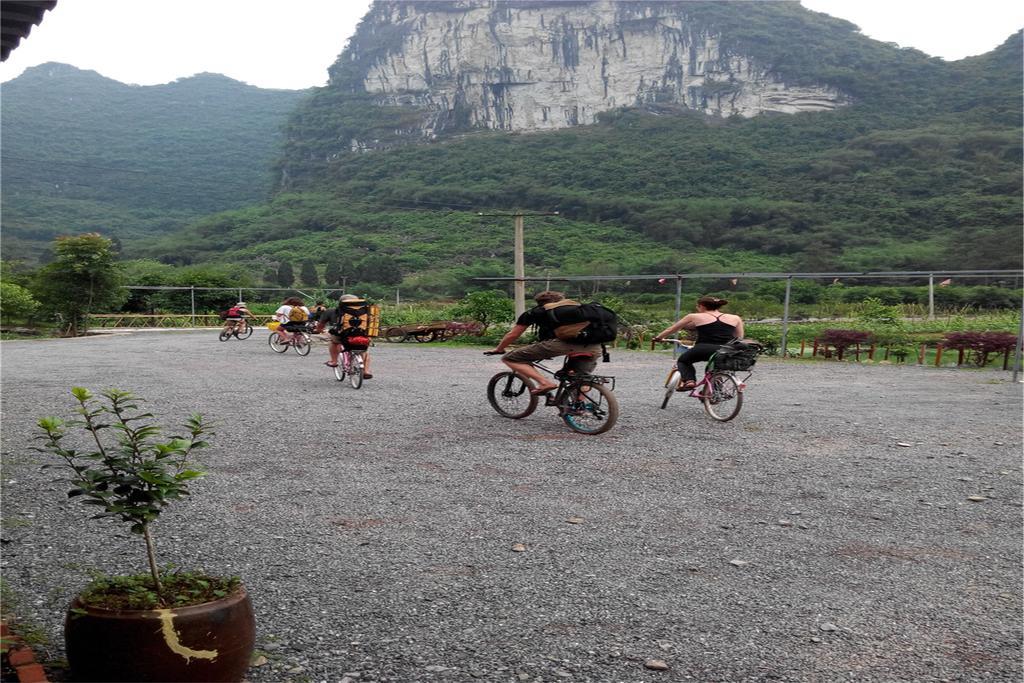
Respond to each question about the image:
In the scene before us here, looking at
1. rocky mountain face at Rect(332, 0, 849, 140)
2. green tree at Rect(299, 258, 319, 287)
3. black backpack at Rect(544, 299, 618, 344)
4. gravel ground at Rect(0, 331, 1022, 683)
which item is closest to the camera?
gravel ground at Rect(0, 331, 1022, 683)

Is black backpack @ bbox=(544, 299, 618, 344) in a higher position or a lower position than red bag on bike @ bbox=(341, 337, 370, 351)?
higher

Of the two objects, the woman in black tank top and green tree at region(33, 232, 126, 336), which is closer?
the woman in black tank top

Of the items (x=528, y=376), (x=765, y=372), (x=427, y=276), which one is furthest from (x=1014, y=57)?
(x=528, y=376)

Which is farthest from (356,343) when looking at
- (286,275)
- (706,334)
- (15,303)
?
(286,275)

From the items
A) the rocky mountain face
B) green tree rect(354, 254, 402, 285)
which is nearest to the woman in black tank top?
green tree rect(354, 254, 402, 285)

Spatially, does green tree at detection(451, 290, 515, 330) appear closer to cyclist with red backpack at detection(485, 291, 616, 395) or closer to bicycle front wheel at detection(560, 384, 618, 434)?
cyclist with red backpack at detection(485, 291, 616, 395)

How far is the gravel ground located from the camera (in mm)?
3395

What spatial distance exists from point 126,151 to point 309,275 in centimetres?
7229

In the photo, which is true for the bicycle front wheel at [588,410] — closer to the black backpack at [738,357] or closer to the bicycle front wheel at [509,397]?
the bicycle front wheel at [509,397]

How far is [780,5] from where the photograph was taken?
456 ft

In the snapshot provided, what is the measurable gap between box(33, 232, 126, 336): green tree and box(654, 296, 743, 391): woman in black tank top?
69.4 ft

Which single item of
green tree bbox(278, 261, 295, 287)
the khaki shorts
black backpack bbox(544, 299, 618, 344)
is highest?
green tree bbox(278, 261, 295, 287)

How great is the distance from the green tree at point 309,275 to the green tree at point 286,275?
66 centimetres

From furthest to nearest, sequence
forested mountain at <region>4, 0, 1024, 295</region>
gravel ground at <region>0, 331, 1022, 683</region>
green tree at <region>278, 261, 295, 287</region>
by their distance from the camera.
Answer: forested mountain at <region>4, 0, 1024, 295</region>
green tree at <region>278, 261, 295, 287</region>
gravel ground at <region>0, 331, 1022, 683</region>
